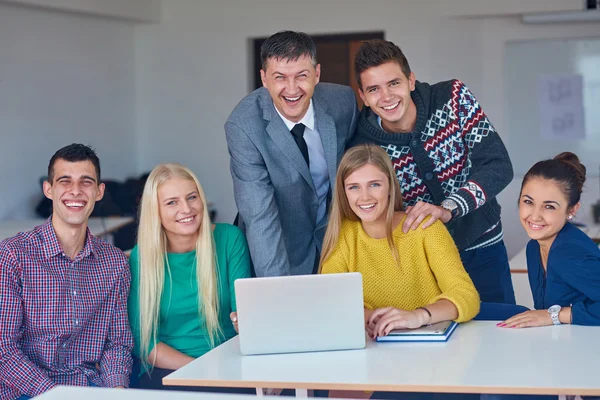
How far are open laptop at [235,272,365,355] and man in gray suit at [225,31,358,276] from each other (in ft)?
2.00

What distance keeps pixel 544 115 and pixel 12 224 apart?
163 inches

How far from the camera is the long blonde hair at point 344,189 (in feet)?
8.63

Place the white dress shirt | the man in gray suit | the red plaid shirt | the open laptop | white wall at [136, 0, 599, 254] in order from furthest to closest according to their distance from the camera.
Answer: white wall at [136, 0, 599, 254] → the white dress shirt → the man in gray suit → the red plaid shirt → the open laptop

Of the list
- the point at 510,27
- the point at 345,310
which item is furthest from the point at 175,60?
the point at 345,310

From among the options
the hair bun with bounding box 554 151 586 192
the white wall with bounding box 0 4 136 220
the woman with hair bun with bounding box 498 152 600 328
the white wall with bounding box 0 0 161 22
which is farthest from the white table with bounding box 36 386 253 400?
the white wall with bounding box 0 0 161 22

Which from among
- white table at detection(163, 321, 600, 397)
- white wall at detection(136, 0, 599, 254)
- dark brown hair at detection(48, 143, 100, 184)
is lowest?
white table at detection(163, 321, 600, 397)

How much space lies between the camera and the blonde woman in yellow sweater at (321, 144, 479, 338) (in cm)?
250

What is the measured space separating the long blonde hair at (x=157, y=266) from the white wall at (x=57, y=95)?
3.56 m

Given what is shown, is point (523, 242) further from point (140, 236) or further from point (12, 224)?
point (140, 236)

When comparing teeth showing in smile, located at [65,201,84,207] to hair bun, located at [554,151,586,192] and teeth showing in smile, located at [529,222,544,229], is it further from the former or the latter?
hair bun, located at [554,151,586,192]

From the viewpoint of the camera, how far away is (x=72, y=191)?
2646mm

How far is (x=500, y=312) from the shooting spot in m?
2.59

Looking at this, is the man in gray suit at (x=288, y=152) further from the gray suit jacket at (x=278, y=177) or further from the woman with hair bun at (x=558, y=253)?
→ the woman with hair bun at (x=558, y=253)

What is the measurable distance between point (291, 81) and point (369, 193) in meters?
0.45
